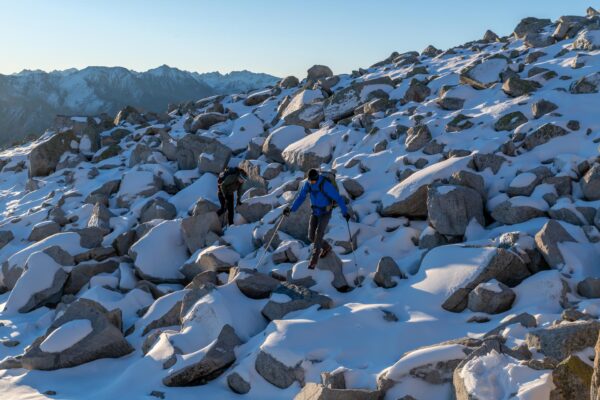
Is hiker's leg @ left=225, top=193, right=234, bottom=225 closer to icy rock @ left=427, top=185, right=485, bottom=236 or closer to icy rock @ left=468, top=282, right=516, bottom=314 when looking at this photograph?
icy rock @ left=427, top=185, right=485, bottom=236

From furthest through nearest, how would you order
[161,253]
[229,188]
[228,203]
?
[228,203]
[229,188]
[161,253]

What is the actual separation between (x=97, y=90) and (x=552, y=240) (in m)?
162

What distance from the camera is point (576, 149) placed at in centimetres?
1089

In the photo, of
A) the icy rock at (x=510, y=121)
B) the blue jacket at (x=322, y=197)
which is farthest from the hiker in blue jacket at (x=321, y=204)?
the icy rock at (x=510, y=121)

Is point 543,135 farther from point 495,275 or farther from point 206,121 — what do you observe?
point 206,121

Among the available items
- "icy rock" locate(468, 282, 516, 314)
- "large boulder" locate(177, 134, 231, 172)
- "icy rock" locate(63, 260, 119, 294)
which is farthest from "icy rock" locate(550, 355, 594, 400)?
"large boulder" locate(177, 134, 231, 172)

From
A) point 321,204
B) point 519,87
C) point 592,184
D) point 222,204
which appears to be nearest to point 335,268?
point 321,204

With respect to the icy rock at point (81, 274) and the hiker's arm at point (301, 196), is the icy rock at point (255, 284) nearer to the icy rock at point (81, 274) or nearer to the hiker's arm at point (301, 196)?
the hiker's arm at point (301, 196)

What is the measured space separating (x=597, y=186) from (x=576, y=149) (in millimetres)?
1922

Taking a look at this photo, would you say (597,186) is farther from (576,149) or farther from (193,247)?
(193,247)

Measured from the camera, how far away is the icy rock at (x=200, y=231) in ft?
38.9

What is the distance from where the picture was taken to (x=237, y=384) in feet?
21.7

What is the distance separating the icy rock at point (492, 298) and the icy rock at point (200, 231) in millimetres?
6531

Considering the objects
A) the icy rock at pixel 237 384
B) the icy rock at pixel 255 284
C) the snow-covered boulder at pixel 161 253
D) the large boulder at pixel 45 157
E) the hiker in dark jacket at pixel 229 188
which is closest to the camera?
the icy rock at pixel 237 384
